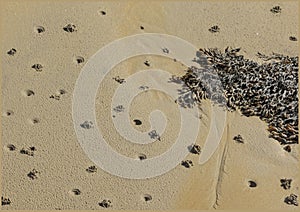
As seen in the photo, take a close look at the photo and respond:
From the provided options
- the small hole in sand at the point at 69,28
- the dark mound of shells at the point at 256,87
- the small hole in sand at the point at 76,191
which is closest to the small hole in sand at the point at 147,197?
the small hole in sand at the point at 76,191

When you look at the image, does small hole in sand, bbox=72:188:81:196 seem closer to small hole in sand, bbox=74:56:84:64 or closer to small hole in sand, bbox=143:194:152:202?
small hole in sand, bbox=143:194:152:202

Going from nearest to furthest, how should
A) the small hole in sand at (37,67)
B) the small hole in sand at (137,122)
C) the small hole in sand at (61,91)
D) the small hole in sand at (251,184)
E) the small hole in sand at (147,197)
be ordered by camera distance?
the small hole in sand at (147,197) < the small hole in sand at (251,184) < the small hole in sand at (137,122) < the small hole in sand at (61,91) < the small hole in sand at (37,67)

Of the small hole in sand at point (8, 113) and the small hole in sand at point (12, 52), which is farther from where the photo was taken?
the small hole in sand at point (12, 52)

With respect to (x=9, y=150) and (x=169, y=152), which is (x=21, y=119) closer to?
(x=9, y=150)

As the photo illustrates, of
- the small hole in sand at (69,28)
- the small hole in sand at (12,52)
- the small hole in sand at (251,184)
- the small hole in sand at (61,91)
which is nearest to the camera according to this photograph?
the small hole in sand at (251,184)

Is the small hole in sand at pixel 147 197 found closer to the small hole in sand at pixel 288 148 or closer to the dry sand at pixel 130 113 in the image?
the dry sand at pixel 130 113

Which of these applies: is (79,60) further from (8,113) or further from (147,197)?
(147,197)

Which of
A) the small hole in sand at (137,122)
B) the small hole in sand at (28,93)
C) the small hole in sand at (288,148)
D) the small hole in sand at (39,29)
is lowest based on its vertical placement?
the small hole in sand at (288,148)

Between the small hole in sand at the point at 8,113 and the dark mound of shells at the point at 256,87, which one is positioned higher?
the dark mound of shells at the point at 256,87

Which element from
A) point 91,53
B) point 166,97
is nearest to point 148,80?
point 166,97
